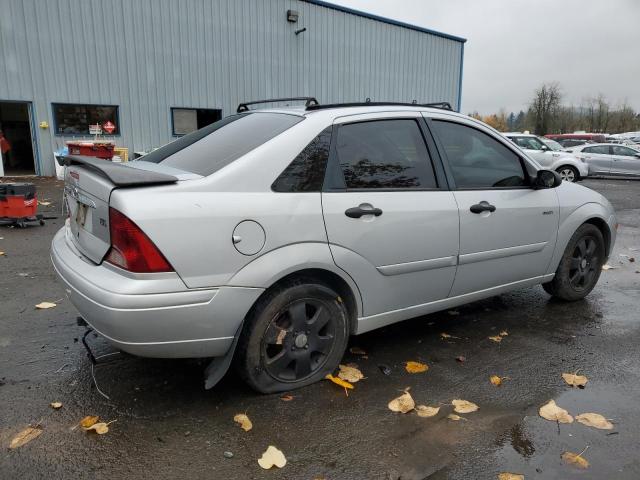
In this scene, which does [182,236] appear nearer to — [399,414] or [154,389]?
[154,389]

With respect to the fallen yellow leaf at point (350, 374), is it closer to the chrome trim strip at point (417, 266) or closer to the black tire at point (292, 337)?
the black tire at point (292, 337)

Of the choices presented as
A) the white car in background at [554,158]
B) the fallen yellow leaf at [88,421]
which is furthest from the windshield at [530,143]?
the fallen yellow leaf at [88,421]

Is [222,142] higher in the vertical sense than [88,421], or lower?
higher

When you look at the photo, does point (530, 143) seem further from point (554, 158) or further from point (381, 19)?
point (381, 19)

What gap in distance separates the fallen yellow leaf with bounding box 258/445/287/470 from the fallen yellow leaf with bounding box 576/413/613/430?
164cm

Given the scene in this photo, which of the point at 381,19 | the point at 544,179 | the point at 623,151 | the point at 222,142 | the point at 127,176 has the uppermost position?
the point at 381,19

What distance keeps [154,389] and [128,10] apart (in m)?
15.3

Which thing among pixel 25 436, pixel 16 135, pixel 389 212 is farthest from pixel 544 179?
pixel 16 135

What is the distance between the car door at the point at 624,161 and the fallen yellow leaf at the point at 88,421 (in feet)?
75.3

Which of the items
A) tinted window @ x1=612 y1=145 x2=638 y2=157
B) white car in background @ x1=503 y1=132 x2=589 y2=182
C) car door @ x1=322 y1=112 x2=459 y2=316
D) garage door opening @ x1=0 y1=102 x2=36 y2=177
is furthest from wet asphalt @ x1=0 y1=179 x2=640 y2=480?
tinted window @ x1=612 y1=145 x2=638 y2=157

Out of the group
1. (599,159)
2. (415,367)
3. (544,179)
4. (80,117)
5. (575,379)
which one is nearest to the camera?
(575,379)

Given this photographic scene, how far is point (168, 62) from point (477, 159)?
14.7 m

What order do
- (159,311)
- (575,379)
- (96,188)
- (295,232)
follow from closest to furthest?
(159,311), (96,188), (295,232), (575,379)

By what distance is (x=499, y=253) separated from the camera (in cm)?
372
